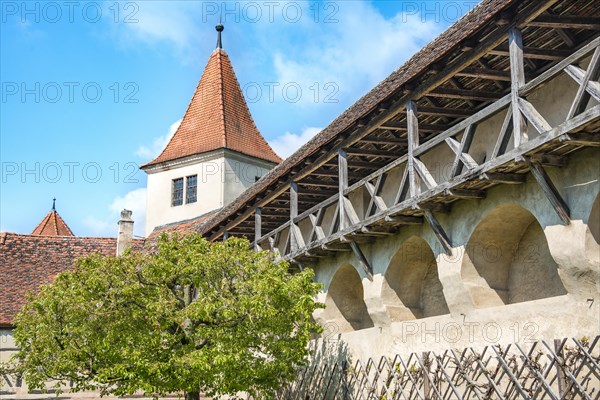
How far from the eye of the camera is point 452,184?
521 inches

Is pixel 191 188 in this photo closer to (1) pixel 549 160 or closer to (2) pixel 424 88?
(2) pixel 424 88

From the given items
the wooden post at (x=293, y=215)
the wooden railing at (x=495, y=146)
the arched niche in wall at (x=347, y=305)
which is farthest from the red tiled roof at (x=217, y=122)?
the wooden railing at (x=495, y=146)

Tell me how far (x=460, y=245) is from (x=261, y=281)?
3.71 meters

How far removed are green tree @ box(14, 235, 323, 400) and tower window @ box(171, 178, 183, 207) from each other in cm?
1917

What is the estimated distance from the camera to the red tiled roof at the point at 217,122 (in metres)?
35.8

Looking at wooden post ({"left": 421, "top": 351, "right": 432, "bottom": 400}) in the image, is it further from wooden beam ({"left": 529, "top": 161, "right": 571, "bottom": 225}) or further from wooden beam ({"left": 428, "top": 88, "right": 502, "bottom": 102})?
wooden beam ({"left": 428, "top": 88, "right": 502, "bottom": 102})

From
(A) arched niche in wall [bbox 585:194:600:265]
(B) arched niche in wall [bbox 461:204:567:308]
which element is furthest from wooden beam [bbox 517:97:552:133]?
(B) arched niche in wall [bbox 461:204:567:308]

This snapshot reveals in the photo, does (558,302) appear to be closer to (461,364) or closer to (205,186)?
(461,364)

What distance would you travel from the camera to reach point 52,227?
4247 cm

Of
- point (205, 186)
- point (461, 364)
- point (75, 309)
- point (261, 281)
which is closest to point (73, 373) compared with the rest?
point (75, 309)

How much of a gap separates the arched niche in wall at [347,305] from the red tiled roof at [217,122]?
1608 cm

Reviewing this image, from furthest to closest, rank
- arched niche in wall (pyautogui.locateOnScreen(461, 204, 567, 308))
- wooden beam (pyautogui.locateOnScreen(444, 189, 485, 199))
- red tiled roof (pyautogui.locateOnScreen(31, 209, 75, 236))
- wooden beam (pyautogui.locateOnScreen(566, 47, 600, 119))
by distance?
red tiled roof (pyautogui.locateOnScreen(31, 209, 75, 236)), arched niche in wall (pyautogui.locateOnScreen(461, 204, 567, 308)), wooden beam (pyautogui.locateOnScreen(444, 189, 485, 199)), wooden beam (pyautogui.locateOnScreen(566, 47, 600, 119))

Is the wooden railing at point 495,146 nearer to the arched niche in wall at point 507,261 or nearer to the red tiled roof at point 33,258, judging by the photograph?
the arched niche in wall at point 507,261

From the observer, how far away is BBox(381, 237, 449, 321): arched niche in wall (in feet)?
55.3
